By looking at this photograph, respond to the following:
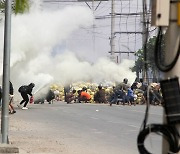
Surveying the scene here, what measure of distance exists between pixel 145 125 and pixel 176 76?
603 millimetres

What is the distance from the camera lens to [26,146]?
42.1ft

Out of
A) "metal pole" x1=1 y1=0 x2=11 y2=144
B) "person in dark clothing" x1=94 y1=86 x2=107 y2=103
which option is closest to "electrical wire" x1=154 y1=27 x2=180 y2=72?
"metal pole" x1=1 y1=0 x2=11 y2=144

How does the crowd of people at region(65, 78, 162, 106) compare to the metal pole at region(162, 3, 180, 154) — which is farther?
the crowd of people at region(65, 78, 162, 106)

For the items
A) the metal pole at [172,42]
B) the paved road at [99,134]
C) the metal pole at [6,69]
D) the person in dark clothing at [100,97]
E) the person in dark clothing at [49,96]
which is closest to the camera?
the metal pole at [172,42]

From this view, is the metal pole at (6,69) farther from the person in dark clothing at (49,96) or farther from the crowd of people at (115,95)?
the person in dark clothing at (49,96)

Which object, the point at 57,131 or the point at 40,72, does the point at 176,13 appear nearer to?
the point at 57,131

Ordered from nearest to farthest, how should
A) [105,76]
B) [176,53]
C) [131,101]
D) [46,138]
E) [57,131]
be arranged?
[176,53], [46,138], [57,131], [131,101], [105,76]

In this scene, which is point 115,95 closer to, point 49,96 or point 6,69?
point 49,96

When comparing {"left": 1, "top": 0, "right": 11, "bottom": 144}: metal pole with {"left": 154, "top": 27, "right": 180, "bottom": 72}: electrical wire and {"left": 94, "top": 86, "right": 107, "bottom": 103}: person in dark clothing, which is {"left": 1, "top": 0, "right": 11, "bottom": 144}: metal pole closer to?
{"left": 154, "top": 27, "right": 180, "bottom": 72}: electrical wire

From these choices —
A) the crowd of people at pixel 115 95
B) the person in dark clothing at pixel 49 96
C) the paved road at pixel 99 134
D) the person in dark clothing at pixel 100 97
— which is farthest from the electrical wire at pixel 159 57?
the person in dark clothing at pixel 100 97

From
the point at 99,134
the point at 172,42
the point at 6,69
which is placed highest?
the point at 172,42

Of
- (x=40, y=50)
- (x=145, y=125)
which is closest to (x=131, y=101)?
(x=40, y=50)

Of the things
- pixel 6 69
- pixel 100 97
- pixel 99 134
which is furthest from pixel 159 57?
pixel 100 97

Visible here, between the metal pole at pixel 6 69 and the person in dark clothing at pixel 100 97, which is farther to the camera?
the person in dark clothing at pixel 100 97
